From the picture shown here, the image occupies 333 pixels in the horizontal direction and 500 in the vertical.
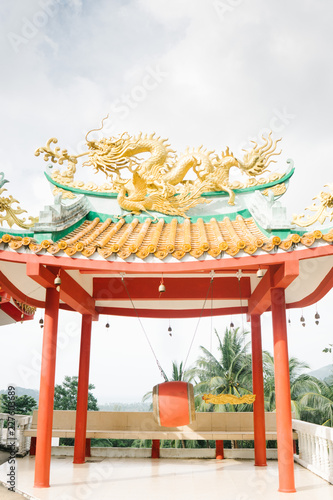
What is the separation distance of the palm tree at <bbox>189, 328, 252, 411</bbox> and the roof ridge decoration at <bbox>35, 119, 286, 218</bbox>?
16148mm

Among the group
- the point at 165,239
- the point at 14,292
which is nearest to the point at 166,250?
the point at 165,239

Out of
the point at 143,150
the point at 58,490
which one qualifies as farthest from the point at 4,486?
the point at 143,150

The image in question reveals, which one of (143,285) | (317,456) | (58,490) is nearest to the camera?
(58,490)

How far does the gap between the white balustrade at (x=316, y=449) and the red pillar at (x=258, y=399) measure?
0.83m

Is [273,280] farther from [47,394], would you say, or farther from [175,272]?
[47,394]

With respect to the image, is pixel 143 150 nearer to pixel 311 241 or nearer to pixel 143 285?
pixel 143 285

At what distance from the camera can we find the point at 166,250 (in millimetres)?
5965

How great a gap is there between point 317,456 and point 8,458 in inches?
232

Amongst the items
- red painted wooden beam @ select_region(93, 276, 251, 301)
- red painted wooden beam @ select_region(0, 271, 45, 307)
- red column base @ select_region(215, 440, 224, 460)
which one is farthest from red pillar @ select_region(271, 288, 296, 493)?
red painted wooden beam @ select_region(0, 271, 45, 307)

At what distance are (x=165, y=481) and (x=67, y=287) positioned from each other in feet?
11.7

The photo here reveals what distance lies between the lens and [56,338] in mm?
6480

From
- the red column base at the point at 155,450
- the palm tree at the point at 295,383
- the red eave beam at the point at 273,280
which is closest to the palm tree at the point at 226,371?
the palm tree at the point at 295,383

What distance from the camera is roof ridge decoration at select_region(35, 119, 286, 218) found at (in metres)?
7.86

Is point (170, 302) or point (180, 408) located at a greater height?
point (170, 302)
